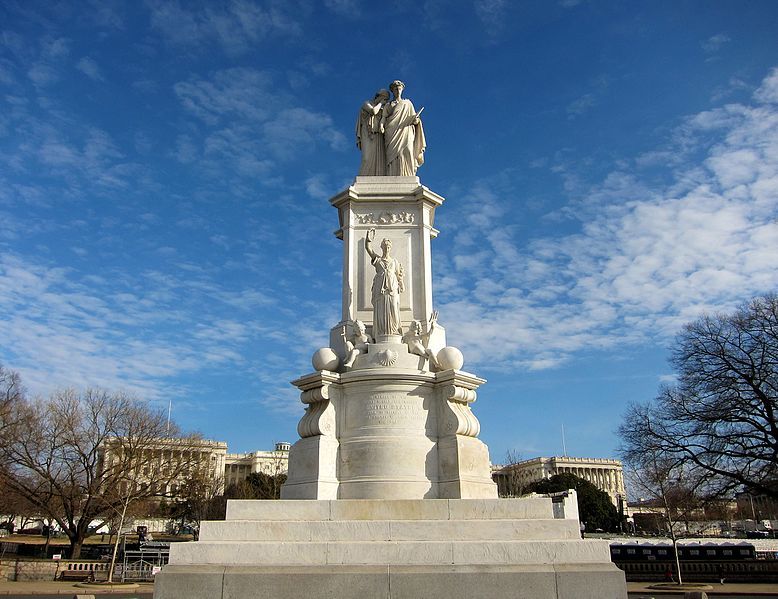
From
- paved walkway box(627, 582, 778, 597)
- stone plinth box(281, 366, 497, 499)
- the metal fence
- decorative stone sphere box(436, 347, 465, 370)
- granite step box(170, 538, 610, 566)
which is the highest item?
decorative stone sphere box(436, 347, 465, 370)

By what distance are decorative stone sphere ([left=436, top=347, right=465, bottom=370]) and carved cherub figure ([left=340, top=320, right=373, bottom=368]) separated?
1.64 meters

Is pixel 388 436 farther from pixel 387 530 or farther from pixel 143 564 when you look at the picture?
pixel 143 564

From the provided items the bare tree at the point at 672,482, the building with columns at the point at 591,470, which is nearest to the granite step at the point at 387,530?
the bare tree at the point at 672,482

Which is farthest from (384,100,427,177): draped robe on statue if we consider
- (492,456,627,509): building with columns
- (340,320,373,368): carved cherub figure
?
(492,456,627,509): building with columns

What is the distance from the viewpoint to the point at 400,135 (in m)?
16.9

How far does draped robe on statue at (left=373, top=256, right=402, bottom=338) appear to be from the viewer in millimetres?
14235

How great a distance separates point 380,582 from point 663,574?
27.0 meters

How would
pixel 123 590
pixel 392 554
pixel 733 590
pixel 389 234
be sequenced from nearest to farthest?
pixel 392 554, pixel 389 234, pixel 733 590, pixel 123 590

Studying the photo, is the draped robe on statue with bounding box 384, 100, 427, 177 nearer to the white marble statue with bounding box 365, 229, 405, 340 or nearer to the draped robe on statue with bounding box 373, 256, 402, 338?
the white marble statue with bounding box 365, 229, 405, 340

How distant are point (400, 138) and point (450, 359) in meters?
6.41

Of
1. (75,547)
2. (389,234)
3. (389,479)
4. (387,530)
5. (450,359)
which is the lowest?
(75,547)

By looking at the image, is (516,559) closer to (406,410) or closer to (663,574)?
(406,410)

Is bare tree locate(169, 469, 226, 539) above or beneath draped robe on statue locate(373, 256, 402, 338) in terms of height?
beneath

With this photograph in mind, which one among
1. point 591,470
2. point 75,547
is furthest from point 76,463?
point 591,470
